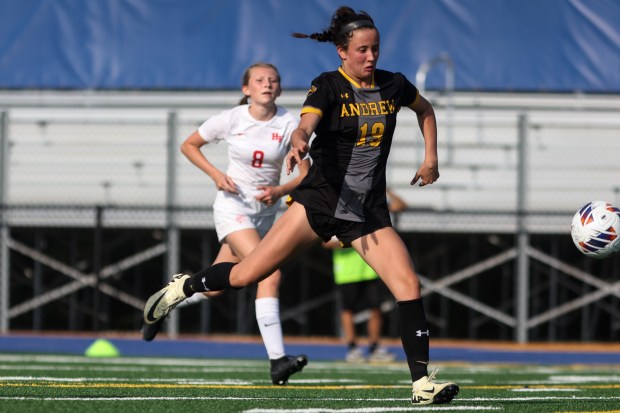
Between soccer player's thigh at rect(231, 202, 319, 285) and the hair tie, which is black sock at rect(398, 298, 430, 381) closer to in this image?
soccer player's thigh at rect(231, 202, 319, 285)

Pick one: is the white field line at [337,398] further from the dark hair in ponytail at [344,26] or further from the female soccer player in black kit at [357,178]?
the dark hair in ponytail at [344,26]

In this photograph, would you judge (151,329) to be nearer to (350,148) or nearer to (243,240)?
(243,240)

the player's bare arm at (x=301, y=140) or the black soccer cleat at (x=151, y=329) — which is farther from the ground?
the player's bare arm at (x=301, y=140)

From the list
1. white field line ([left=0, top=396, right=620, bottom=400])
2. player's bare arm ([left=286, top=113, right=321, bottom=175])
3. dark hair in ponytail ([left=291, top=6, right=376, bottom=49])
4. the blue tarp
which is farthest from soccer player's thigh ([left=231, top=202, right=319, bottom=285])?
the blue tarp

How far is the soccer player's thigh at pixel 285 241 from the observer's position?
21.5ft

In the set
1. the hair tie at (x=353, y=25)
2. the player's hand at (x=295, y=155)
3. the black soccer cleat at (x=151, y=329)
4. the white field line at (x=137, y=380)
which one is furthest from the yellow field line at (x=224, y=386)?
the hair tie at (x=353, y=25)

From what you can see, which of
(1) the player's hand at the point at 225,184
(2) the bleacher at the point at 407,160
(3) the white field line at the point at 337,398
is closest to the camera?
(3) the white field line at the point at 337,398

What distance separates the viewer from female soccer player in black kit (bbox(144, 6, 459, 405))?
643 cm

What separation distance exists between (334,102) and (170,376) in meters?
3.49

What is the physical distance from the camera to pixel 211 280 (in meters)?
7.27

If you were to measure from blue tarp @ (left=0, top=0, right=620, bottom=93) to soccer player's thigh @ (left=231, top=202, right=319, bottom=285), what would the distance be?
11.5 m

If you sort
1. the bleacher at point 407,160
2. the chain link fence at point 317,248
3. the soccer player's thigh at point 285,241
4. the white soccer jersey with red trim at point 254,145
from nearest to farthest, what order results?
the soccer player's thigh at point 285,241
the white soccer jersey with red trim at point 254,145
the chain link fence at point 317,248
the bleacher at point 407,160

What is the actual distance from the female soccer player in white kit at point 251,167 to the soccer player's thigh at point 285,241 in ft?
5.22

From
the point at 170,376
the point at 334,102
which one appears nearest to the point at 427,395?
the point at 334,102
